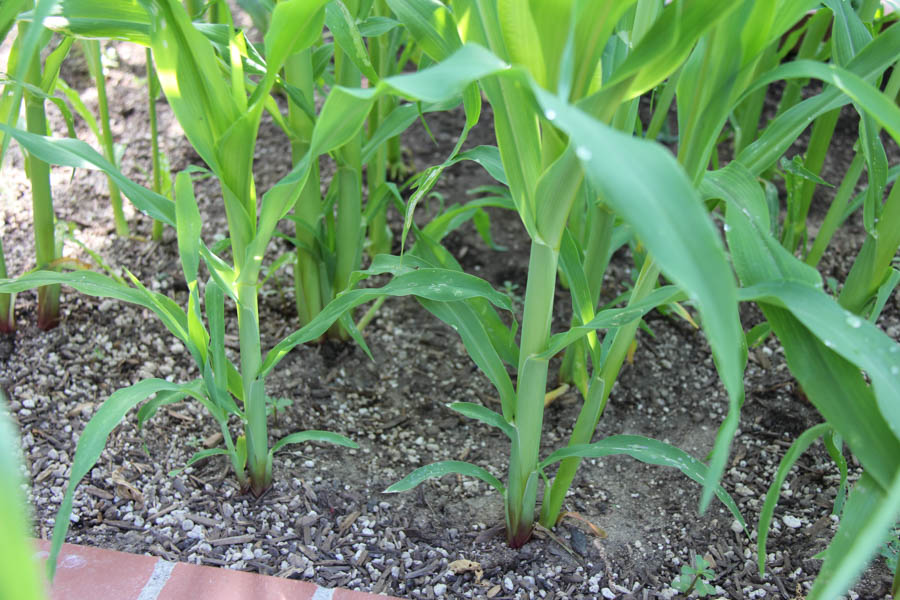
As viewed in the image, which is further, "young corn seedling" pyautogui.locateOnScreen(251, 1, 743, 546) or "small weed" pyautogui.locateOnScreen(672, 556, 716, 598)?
"small weed" pyautogui.locateOnScreen(672, 556, 716, 598)

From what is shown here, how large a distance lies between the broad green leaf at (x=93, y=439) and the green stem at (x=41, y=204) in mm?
452

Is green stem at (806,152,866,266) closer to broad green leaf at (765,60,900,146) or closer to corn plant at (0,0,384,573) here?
broad green leaf at (765,60,900,146)

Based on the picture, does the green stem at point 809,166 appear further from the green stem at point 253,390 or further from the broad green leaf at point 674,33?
the green stem at point 253,390

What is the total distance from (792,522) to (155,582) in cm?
85

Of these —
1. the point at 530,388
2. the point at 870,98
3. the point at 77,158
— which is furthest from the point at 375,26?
the point at 870,98

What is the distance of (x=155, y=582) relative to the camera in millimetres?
899

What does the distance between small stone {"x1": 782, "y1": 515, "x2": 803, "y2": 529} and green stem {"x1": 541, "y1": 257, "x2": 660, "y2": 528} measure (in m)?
0.33

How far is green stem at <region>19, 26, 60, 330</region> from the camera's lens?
3.80ft

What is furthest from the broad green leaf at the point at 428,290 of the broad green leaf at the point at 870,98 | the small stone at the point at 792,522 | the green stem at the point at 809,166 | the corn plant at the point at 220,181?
the green stem at the point at 809,166

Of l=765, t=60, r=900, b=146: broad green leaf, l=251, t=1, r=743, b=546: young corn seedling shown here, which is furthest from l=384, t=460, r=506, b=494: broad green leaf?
l=765, t=60, r=900, b=146: broad green leaf

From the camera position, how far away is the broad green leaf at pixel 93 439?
0.75 m

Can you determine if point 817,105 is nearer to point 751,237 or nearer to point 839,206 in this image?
point 751,237

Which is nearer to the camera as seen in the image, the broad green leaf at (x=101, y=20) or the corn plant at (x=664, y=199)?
the corn plant at (x=664, y=199)

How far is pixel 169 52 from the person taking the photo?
2.56 ft
